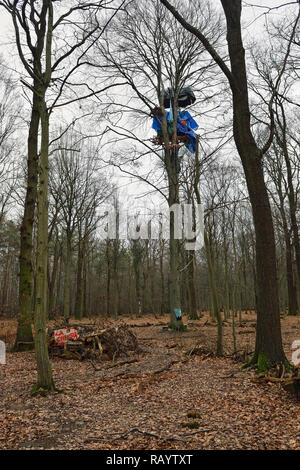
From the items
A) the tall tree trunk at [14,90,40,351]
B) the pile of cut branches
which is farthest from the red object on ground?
the tall tree trunk at [14,90,40,351]

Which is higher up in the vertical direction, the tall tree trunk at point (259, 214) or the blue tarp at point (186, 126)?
the blue tarp at point (186, 126)

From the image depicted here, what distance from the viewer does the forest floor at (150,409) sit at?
3.51 meters

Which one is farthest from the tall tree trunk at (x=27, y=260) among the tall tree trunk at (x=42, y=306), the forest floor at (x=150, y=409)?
the tall tree trunk at (x=42, y=306)

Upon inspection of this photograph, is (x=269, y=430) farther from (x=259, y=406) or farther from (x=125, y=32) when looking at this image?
(x=125, y=32)

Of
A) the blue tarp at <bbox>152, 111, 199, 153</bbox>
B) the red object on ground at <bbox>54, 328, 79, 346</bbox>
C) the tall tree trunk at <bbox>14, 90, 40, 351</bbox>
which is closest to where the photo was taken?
the red object on ground at <bbox>54, 328, 79, 346</bbox>

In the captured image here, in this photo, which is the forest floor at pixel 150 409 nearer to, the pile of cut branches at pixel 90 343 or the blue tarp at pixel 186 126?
the pile of cut branches at pixel 90 343

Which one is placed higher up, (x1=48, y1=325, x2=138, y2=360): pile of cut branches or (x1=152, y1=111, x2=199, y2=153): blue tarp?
(x1=152, y1=111, x2=199, y2=153): blue tarp

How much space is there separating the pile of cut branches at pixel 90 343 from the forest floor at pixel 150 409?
1.05 metres

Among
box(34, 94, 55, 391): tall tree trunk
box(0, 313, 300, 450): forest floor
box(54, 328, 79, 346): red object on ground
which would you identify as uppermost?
box(34, 94, 55, 391): tall tree trunk

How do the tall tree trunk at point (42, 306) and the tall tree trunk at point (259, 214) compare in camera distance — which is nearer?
the tall tree trunk at point (42, 306)

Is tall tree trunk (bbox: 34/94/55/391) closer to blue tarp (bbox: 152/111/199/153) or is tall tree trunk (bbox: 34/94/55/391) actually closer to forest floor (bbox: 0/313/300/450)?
forest floor (bbox: 0/313/300/450)

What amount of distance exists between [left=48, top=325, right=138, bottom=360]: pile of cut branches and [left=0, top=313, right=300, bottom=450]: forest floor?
1.05 meters

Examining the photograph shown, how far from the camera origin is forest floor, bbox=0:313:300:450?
3.51m

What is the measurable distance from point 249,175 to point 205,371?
404 centimetres
